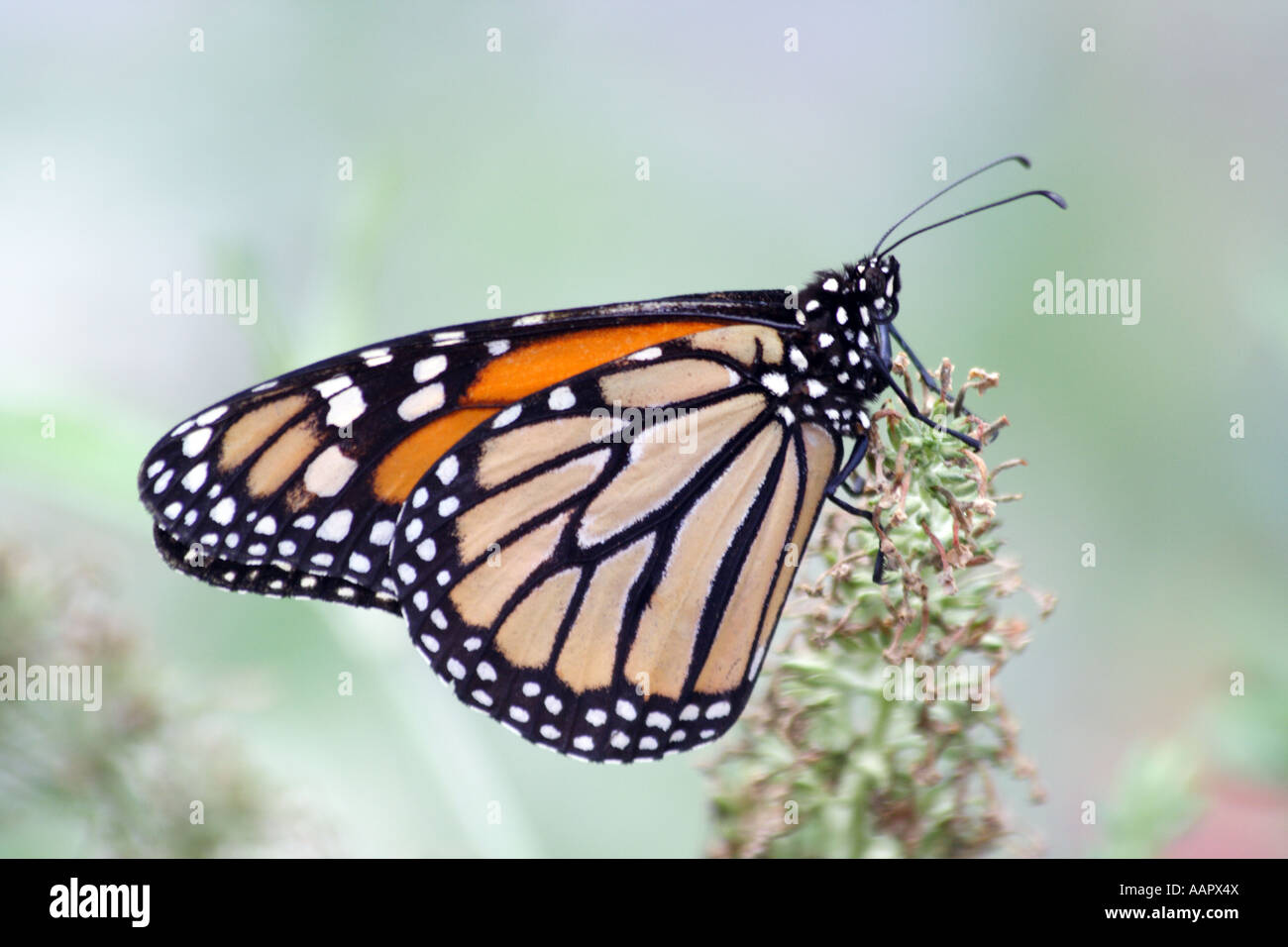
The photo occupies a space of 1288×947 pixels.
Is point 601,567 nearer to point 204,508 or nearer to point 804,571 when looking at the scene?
point 804,571

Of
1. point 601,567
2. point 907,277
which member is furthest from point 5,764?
point 907,277

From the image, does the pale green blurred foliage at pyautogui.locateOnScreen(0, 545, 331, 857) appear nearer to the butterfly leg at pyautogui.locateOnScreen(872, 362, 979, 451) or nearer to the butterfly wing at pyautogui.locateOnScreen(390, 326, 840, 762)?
the butterfly wing at pyautogui.locateOnScreen(390, 326, 840, 762)
